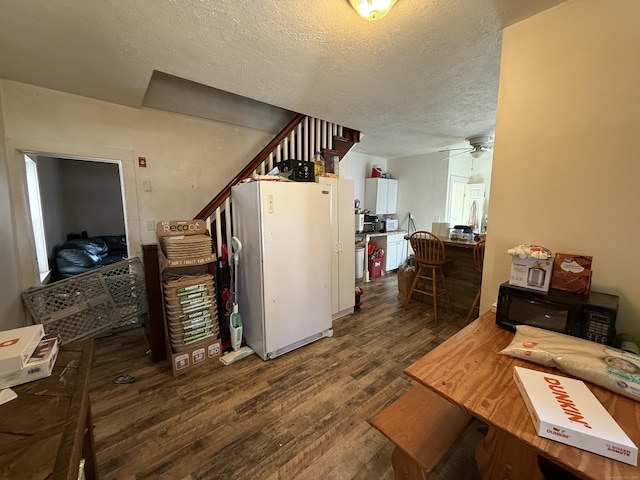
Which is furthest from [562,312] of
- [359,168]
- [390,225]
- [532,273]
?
[359,168]

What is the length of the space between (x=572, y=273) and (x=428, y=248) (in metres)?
1.93

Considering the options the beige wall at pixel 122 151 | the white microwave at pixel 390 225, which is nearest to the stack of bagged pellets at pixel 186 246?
the beige wall at pixel 122 151

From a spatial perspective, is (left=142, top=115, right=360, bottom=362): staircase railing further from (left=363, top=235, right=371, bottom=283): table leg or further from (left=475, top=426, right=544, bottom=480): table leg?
(left=475, top=426, right=544, bottom=480): table leg

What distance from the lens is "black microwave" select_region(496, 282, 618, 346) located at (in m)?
1.06

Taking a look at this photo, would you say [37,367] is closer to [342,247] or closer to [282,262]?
[282,262]

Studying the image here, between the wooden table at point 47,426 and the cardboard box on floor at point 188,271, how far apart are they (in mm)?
1226

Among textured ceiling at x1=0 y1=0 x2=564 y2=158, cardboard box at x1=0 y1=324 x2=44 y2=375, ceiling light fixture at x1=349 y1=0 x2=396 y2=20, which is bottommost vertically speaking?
cardboard box at x1=0 y1=324 x2=44 y2=375

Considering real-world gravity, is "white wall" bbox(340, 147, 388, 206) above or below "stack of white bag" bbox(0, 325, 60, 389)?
above

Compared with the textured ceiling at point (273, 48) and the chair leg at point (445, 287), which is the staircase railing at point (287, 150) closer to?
the textured ceiling at point (273, 48)

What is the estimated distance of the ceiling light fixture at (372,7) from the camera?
1.26 m

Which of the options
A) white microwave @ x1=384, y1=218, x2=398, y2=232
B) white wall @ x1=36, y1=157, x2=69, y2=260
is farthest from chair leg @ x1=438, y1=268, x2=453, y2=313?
white wall @ x1=36, y1=157, x2=69, y2=260

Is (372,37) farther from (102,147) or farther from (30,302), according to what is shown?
(30,302)

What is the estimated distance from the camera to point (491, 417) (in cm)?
77

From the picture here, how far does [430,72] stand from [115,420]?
3.41 m
